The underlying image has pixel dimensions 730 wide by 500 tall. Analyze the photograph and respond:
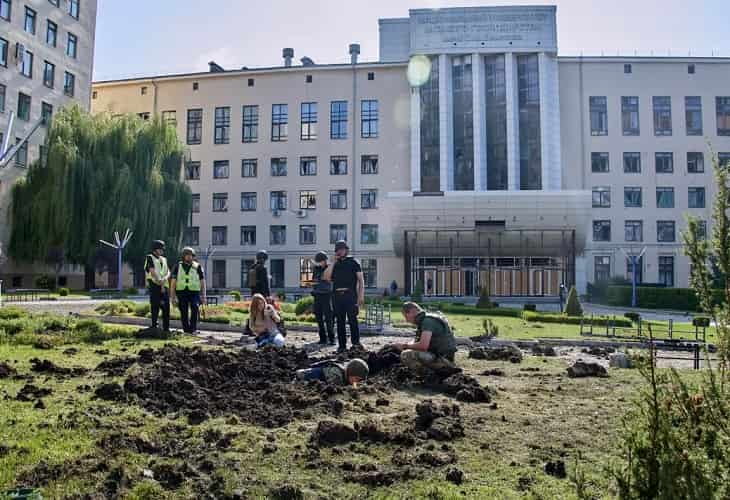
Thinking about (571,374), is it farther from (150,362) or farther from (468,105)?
(468,105)

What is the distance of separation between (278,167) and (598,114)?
91.2 feet

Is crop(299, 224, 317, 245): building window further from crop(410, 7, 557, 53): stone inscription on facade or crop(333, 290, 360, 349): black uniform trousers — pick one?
crop(333, 290, 360, 349): black uniform trousers

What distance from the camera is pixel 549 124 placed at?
46.3m

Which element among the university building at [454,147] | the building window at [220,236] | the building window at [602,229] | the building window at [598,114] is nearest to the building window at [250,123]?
the university building at [454,147]

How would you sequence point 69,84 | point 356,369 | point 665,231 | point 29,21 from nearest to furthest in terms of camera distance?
1. point 356,369
2. point 29,21
3. point 69,84
4. point 665,231

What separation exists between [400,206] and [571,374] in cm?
3248

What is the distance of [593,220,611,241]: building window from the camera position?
47.2 meters

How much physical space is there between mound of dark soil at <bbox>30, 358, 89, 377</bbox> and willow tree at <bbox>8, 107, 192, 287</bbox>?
29.5m

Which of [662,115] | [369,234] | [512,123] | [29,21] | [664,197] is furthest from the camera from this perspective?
[369,234]

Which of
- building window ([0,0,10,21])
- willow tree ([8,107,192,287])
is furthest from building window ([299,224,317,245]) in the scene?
building window ([0,0,10,21])

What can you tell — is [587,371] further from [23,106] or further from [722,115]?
[722,115]

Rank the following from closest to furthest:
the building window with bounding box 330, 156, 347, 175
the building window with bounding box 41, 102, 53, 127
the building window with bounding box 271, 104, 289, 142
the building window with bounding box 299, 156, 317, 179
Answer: the building window with bounding box 41, 102, 53, 127, the building window with bounding box 330, 156, 347, 175, the building window with bounding box 299, 156, 317, 179, the building window with bounding box 271, 104, 289, 142

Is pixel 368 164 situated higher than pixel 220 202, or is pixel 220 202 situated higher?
pixel 368 164

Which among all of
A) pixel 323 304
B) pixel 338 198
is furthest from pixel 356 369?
pixel 338 198
